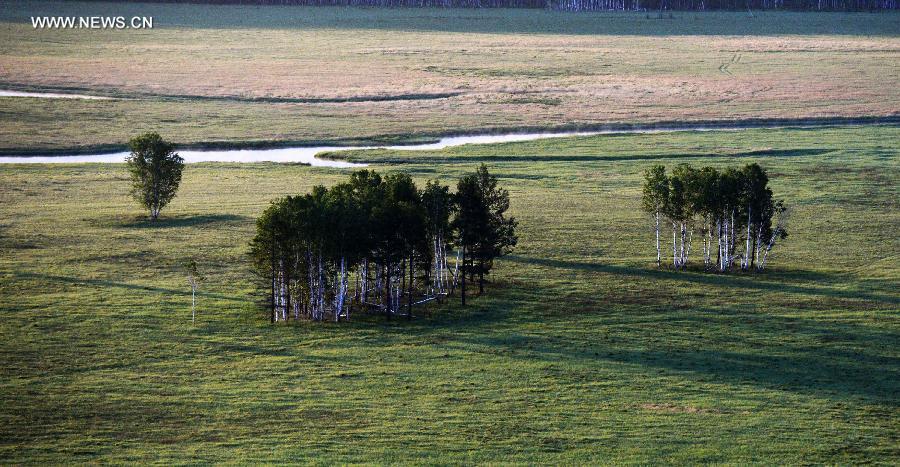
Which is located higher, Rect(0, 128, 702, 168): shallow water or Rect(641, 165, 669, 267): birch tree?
Rect(0, 128, 702, 168): shallow water

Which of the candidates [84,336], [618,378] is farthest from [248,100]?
[618,378]

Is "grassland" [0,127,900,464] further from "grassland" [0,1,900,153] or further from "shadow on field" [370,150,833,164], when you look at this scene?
"grassland" [0,1,900,153]

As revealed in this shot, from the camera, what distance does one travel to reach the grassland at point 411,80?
112 metres

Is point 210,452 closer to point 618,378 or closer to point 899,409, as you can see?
point 618,378

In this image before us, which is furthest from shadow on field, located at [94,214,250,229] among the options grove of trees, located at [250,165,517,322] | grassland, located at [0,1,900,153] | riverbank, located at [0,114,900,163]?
grassland, located at [0,1,900,153]

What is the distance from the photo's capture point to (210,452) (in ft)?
104

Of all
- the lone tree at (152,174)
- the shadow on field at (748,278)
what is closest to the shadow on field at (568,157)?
the lone tree at (152,174)

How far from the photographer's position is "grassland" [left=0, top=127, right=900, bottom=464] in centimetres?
3297

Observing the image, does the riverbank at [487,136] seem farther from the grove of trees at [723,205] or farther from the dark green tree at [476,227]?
the dark green tree at [476,227]

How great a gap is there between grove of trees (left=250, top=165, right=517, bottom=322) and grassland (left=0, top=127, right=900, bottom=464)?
187cm

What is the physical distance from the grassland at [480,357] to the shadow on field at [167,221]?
1.06ft

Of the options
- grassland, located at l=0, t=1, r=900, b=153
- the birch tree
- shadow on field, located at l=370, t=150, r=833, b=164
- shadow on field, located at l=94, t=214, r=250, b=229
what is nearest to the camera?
the birch tree

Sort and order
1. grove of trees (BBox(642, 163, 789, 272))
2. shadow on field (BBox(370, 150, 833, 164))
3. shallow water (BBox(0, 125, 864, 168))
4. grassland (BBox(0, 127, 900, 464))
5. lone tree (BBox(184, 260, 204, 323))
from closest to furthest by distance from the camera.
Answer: grassland (BBox(0, 127, 900, 464)) < lone tree (BBox(184, 260, 204, 323)) < grove of trees (BBox(642, 163, 789, 272)) < shadow on field (BBox(370, 150, 833, 164)) < shallow water (BBox(0, 125, 864, 168))

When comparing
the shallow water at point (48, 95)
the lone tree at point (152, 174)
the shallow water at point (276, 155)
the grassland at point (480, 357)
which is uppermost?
the shallow water at point (48, 95)
